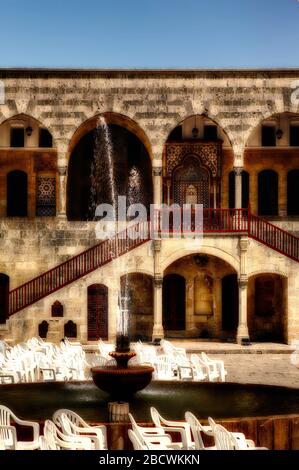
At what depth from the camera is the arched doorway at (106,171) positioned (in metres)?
29.7

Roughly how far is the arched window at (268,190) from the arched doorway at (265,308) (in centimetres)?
293

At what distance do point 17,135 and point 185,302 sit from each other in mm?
8564

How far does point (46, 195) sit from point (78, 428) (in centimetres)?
2035

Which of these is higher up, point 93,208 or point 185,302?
point 93,208

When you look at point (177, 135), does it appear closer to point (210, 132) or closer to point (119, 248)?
point (210, 132)

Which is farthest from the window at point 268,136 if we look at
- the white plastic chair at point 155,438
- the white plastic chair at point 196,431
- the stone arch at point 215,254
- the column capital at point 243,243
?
the white plastic chair at point 196,431

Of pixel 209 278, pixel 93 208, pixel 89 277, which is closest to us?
pixel 89 277

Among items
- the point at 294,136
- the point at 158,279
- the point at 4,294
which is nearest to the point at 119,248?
the point at 158,279

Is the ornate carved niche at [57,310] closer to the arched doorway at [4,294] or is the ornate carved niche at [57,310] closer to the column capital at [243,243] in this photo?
the arched doorway at [4,294]

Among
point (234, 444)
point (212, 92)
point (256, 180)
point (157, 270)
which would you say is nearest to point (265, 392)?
point (234, 444)

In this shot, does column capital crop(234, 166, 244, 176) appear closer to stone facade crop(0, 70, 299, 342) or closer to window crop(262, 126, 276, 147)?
stone facade crop(0, 70, 299, 342)

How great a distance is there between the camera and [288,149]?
29.0 meters

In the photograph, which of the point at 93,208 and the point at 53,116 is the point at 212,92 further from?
the point at 93,208

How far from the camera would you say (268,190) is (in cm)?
2923
